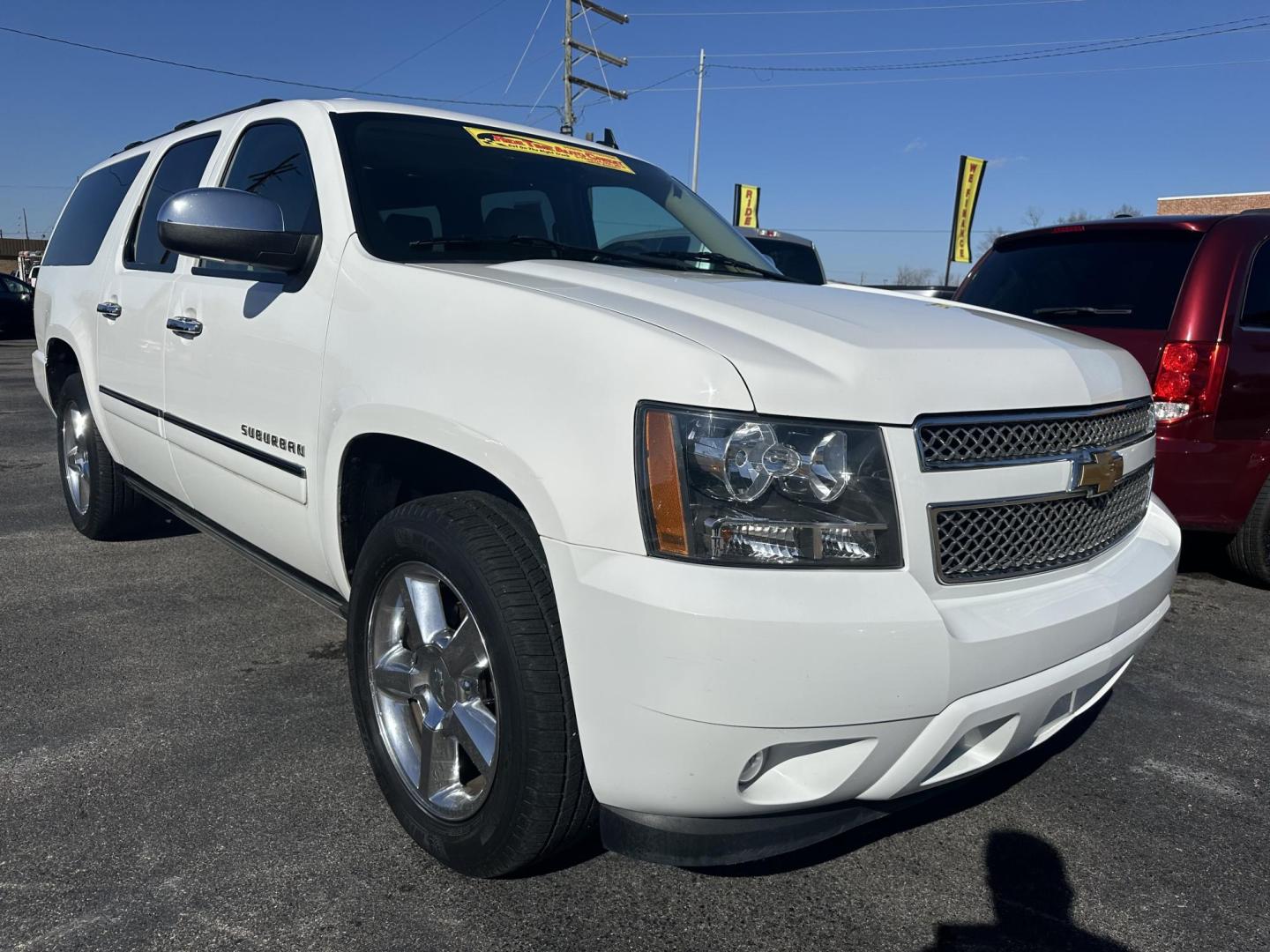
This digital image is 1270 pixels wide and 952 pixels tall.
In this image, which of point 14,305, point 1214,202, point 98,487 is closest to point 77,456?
point 98,487

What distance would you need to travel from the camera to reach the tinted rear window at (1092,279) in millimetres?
4305

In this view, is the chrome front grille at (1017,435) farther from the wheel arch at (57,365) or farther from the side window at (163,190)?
the wheel arch at (57,365)

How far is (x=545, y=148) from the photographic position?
11.2ft

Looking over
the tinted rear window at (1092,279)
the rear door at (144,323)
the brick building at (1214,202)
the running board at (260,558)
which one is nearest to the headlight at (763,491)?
the running board at (260,558)

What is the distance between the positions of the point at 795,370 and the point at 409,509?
976mm

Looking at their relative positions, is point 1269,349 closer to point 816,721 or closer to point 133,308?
point 816,721

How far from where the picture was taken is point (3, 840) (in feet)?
7.64

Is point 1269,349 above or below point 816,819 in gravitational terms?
above

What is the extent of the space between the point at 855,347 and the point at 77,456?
458 cm

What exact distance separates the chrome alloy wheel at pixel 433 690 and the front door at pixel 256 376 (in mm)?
492

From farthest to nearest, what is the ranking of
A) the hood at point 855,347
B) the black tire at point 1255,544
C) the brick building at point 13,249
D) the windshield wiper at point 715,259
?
the brick building at point 13,249
the black tire at point 1255,544
the windshield wiper at point 715,259
the hood at point 855,347

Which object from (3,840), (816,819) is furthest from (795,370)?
(3,840)

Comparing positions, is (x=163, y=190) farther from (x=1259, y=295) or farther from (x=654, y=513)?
(x=1259, y=295)

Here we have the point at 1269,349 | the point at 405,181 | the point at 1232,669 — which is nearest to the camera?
the point at 405,181
